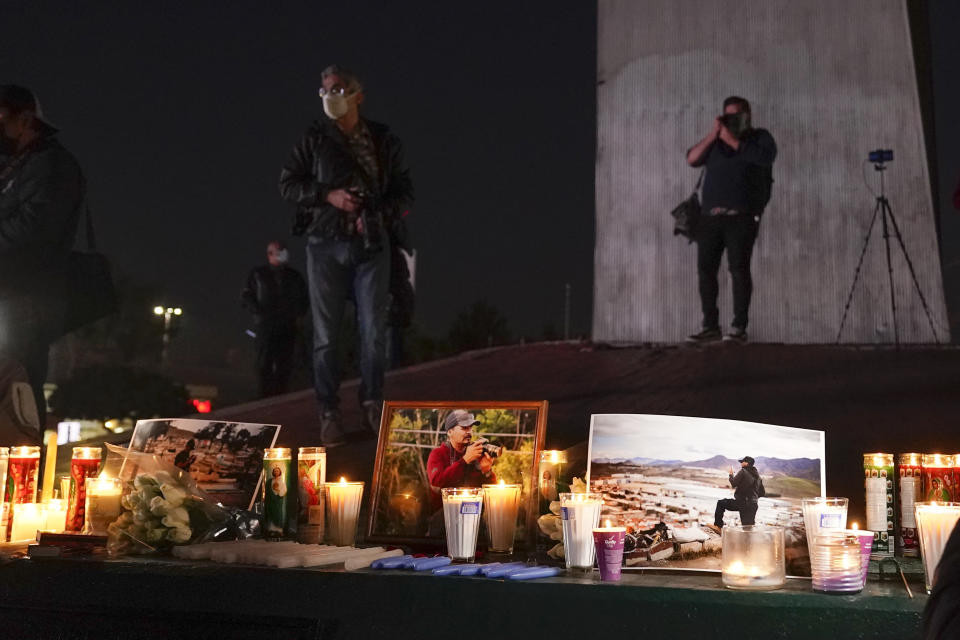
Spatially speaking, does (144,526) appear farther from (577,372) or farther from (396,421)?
(577,372)

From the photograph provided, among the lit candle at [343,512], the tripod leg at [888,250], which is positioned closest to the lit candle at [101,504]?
the lit candle at [343,512]

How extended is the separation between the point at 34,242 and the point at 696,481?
2.12 m

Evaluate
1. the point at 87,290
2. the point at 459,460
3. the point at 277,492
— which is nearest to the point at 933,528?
the point at 459,460

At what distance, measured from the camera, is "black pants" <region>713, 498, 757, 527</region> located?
1599 millimetres

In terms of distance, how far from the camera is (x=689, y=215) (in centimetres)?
511

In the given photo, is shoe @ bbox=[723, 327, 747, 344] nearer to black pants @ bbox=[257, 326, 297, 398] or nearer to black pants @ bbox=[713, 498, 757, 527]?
black pants @ bbox=[257, 326, 297, 398]


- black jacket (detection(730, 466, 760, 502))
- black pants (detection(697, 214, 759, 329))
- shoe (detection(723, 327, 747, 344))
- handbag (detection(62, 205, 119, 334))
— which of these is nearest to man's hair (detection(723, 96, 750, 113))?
black pants (detection(697, 214, 759, 329))

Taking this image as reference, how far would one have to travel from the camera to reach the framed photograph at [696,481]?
159cm

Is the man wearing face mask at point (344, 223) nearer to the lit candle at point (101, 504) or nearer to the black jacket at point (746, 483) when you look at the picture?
the lit candle at point (101, 504)

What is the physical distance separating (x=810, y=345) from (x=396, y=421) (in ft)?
11.7

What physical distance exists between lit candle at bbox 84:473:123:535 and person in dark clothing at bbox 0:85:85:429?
0.86m

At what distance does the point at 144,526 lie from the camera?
181 cm

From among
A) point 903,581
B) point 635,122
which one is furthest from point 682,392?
point 635,122

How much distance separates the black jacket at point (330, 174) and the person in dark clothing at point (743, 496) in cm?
167
